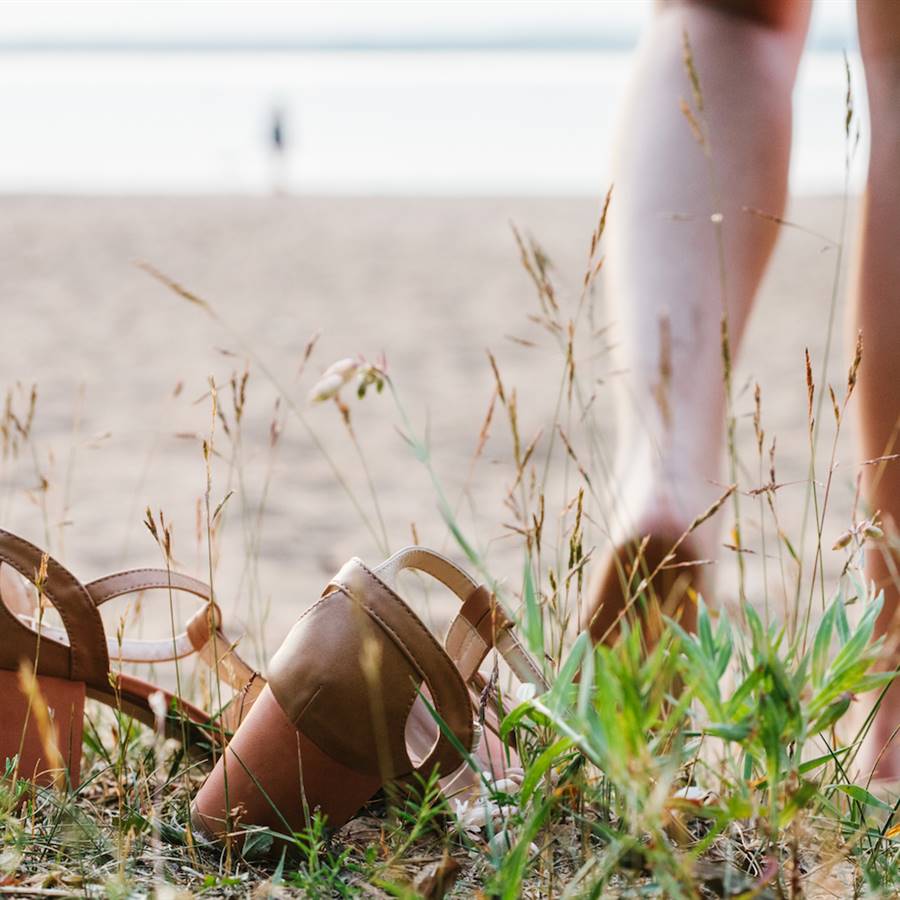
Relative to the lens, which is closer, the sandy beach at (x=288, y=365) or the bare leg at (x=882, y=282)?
the bare leg at (x=882, y=282)

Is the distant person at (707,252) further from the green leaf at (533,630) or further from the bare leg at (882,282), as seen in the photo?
the green leaf at (533,630)

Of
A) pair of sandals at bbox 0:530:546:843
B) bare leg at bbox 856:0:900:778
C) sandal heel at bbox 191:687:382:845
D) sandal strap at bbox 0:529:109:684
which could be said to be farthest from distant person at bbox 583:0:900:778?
sandal strap at bbox 0:529:109:684

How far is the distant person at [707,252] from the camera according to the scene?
1309 millimetres

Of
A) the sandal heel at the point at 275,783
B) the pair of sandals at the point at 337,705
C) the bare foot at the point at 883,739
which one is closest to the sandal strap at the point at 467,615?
the pair of sandals at the point at 337,705

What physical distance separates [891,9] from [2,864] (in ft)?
4.37

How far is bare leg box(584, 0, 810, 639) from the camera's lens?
140cm

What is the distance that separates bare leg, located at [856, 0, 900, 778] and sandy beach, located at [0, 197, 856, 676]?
0.59 feet

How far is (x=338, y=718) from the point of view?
0.91 metres

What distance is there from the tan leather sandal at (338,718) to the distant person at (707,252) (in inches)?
17.8

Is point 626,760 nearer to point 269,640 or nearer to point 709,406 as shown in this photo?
point 709,406

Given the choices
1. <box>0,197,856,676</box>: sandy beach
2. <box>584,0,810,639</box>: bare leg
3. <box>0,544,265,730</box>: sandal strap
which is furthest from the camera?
<box>0,197,856,676</box>: sandy beach

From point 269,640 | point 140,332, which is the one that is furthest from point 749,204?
point 140,332

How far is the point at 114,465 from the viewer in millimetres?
4191

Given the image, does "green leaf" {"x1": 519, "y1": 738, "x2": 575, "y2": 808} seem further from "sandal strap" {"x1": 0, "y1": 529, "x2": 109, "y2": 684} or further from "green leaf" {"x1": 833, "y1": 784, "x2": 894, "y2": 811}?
"sandal strap" {"x1": 0, "y1": 529, "x2": 109, "y2": 684}
